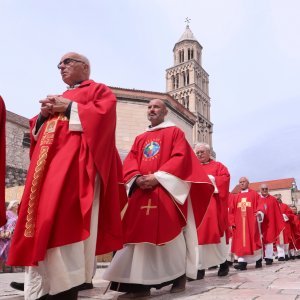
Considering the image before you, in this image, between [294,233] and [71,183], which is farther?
[294,233]

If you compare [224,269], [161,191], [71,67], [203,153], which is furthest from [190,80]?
[71,67]

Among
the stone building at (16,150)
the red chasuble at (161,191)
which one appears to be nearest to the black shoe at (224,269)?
the red chasuble at (161,191)

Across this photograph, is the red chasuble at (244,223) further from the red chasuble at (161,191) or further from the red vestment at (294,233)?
the red vestment at (294,233)

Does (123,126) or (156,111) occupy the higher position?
(123,126)

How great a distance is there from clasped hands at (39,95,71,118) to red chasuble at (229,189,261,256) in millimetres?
6391

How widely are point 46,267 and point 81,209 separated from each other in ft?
1.68

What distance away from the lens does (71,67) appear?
3.97 metres

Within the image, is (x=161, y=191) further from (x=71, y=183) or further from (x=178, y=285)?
(x=71, y=183)

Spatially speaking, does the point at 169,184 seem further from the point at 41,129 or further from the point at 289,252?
the point at 289,252

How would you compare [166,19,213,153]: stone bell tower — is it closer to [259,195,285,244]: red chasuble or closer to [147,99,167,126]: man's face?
[259,195,285,244]: red chasuble

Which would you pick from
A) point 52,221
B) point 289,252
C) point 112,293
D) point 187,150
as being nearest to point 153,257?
point 112,293

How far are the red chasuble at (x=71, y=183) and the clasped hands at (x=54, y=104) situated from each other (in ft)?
0.25

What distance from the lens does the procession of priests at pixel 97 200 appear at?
3207 mm

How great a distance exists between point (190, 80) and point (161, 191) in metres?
79.9
